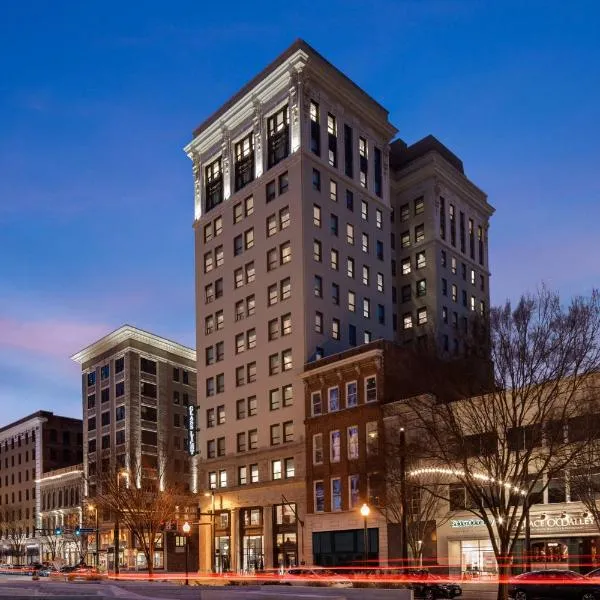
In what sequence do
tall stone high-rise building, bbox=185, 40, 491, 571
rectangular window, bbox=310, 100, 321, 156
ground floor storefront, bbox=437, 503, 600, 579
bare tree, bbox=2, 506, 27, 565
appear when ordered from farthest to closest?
bare tree, bbox=2, 506, 27, 565 < rectangular window, bbox=310, 100, 321, 156 < tall stone high-rise building, bbox=185, 40, 491, 571 < ground floor storefront, bbox=437, 503, 600, 579

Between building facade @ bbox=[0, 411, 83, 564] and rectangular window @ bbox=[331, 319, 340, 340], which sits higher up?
rectangular window @ bbox=[331, 319, 340, 340]

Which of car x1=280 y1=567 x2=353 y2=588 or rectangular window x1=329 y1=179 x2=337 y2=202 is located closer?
car x1=280 y1=567 x2=353 y2=588

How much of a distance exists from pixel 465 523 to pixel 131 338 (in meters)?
72.4

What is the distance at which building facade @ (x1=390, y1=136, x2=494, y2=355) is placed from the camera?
328 feet

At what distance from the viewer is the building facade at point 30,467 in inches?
5650

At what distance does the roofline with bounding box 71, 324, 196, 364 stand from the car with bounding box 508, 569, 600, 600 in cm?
Result: 8572

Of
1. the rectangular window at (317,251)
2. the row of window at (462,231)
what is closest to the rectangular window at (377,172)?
the row of window at (462,231)

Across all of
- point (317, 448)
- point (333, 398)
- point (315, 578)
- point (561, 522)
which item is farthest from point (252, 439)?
point (561, 522)

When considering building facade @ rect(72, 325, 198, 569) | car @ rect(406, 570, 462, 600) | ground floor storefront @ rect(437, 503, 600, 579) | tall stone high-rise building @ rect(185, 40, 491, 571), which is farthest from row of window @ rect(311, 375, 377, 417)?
building facade @ rect(72, 325, 198, 569)

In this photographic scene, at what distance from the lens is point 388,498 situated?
5984 cm

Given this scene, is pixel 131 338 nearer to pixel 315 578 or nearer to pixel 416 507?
pixel 416 507

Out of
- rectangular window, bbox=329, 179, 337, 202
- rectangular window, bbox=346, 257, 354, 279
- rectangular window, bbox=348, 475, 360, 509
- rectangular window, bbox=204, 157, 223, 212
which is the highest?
rectangular window, bbox=204, 157, 223, 212

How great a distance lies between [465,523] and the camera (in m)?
60.2

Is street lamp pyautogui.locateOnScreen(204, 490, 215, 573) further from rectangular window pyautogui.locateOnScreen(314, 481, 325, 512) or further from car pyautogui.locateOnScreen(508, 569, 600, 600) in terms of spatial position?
car pyautogui.locateOnScreen(508, 569, 600, 600)
